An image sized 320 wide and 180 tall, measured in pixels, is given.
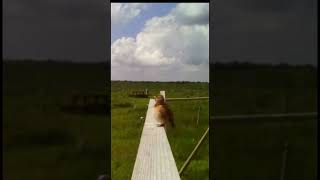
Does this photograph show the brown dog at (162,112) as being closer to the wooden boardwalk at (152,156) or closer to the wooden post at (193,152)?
the wooden boardwalk at (152,156)

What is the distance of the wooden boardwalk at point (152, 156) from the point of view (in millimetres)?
2697

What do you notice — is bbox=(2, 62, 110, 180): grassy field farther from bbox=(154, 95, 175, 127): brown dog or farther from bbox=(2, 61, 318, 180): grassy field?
bbox=(154, 95, 175, 127): brown dog

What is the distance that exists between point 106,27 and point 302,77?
1.07 m

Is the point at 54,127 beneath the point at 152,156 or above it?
above

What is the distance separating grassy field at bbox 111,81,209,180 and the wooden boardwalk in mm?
48

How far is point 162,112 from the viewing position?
275 centimetres

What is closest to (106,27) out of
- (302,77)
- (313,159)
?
(302,77)

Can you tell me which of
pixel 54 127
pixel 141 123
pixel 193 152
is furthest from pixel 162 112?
pixel 54 127

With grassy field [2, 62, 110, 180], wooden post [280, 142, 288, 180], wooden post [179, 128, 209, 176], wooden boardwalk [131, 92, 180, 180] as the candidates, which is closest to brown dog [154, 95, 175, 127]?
wooden boardwalk [131, 92, 180, 180]

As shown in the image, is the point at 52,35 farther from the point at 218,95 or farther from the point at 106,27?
the point at 218,95

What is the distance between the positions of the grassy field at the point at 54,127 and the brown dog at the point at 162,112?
0.37 meters

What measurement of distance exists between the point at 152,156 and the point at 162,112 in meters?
0.34

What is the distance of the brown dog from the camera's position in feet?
8.84

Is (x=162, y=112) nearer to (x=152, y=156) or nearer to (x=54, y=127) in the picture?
(x=152, y=156)
